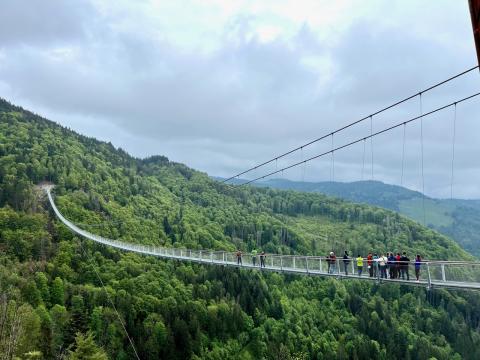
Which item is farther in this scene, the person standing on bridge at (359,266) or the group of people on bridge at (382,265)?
the person standing on bridge at (359,266)

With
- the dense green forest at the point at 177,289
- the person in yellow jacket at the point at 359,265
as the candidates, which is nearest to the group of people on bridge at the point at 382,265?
the person in yellow jacket at the point at 359,265

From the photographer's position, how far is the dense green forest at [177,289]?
75.1 m

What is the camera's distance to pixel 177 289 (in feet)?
306

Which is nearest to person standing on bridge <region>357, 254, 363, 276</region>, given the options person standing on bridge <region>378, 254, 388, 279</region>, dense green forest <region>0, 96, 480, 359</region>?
person standing on bridge <region>378, 254, 388, 279</region>

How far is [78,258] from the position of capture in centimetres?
8906

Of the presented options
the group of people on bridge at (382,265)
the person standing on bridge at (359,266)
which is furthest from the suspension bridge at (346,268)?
the person standing on bridge at (359,266)

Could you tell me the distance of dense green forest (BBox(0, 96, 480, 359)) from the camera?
7512cm

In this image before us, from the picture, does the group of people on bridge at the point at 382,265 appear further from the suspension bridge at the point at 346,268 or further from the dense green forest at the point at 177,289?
the dense green forest at the point at 177,289

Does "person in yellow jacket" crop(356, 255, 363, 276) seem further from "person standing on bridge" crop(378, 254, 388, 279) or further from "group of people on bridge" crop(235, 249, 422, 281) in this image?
"person standing on bridge" crop(378, 254, 388, 279)

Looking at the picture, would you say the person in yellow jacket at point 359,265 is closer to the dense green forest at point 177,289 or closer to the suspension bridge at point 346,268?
the suspension bridge at point 346,268

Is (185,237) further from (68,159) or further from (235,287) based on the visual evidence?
(68,159)

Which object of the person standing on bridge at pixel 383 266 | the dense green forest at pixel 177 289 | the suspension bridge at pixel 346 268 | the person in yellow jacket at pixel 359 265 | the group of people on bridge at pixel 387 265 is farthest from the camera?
the dense green forest at pixel 177 289

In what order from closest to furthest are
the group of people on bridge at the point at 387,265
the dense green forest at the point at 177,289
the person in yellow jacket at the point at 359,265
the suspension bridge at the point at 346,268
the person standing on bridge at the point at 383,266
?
the suspension bridge at the point at 346,268, the group of people on bridge at the point at 387,265, the person standing on bridge at the point at 383,266, the person in yellow jacket at the point at 359,265, the dense green forest at the point at 177,289

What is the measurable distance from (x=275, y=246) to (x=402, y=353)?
5289 cm
